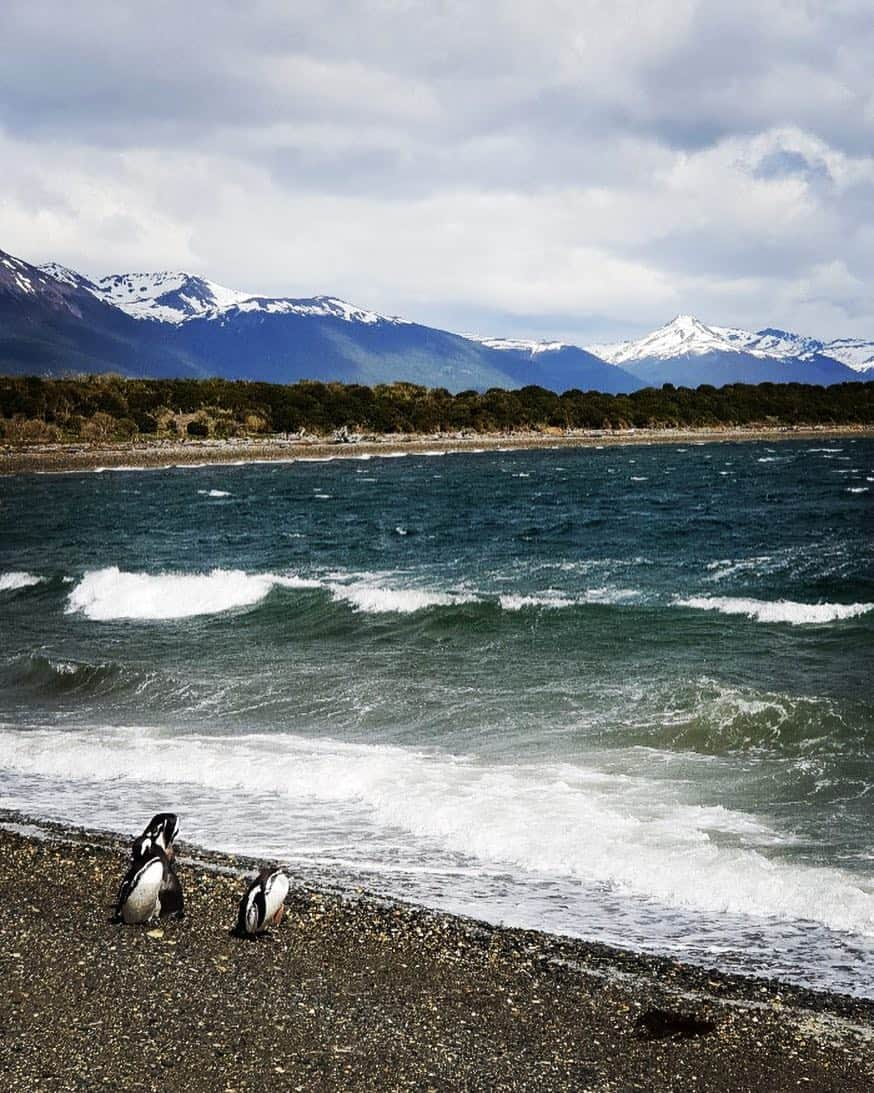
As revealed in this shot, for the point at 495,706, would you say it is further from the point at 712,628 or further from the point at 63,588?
the point at 63,588

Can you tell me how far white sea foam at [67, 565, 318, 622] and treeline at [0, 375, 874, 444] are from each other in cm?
6037

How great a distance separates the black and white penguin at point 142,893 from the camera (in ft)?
25.7

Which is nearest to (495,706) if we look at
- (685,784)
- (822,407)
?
(685,784)

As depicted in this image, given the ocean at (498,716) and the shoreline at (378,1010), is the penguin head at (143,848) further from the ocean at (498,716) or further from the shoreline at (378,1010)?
the ocean at (498,716)

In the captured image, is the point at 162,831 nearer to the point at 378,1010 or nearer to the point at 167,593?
the point at 378,1010

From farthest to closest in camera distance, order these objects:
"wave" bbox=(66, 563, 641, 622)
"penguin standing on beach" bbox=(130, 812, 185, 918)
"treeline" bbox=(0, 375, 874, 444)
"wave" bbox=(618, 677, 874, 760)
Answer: "treeline" bbox=(0, 375, 874, 444), "wave" bbox=(66, 563, 641, 622), "wave" bbox=(618, 677, 874, 760), "penguin standing on beach" bbox=(130, 812, 185, 918)

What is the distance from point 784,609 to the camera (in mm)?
21844

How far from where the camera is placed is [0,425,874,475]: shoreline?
240ft

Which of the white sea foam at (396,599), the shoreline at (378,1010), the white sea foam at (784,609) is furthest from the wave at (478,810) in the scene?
the white sea foam at (784,609)

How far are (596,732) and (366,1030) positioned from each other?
27.8 ft

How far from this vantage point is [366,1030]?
246 inches

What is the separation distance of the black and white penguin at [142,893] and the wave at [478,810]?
88.0 inches

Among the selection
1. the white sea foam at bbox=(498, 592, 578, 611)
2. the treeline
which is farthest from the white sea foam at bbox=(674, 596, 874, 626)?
the treeline

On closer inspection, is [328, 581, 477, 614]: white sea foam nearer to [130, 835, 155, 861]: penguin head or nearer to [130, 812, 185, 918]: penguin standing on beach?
[130, 812, 185, 918]: penguin standing on beach
